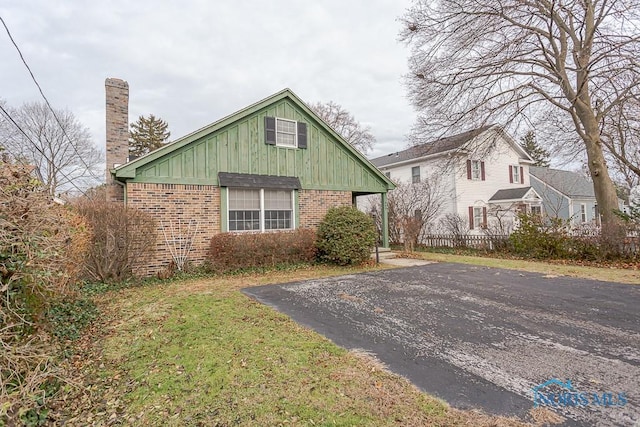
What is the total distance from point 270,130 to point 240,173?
75.7 inches

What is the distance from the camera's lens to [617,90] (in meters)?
12.2

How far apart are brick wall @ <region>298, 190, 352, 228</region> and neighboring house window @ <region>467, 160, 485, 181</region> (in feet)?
38.8

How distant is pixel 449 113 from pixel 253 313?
41.4 ft

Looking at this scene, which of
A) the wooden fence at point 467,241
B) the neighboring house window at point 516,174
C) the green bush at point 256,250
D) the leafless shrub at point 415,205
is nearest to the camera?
the green bush at point 256,250

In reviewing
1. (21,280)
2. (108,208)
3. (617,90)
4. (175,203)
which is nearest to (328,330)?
(21,280)

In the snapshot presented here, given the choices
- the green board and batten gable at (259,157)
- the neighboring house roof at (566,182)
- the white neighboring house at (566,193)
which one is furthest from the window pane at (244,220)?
the neighboring house roof at (566,182)

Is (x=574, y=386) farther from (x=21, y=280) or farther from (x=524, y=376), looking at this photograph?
(x=21, y=280)

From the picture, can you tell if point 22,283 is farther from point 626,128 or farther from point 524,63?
point 626,128

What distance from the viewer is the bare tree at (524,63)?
1129 cm

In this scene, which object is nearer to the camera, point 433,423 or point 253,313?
point 433,423

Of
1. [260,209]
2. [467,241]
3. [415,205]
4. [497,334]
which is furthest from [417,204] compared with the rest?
[497,334]

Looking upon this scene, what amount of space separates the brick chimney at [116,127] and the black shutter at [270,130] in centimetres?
479

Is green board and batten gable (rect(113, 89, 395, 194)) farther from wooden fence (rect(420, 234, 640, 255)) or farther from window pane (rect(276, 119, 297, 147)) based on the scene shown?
wooden fence (rect(420, 234, 640, 255))

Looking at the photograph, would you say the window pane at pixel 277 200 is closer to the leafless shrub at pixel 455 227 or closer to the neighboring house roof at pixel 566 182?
the leafless shrub at pixel 455 227
